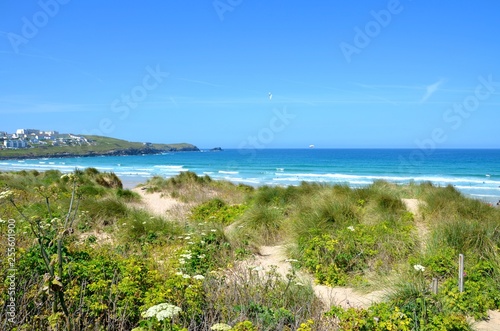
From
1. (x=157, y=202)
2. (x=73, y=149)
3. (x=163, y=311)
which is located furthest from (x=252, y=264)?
(x=73, y=149)

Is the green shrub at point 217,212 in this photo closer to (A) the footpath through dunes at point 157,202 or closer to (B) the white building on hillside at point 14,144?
(A) the footpath through dunes at point 157,202

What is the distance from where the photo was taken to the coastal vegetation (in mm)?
3889

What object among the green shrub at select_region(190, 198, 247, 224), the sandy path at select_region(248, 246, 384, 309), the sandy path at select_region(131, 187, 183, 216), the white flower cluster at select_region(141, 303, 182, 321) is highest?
the white flower cluster at select_region(141, 303, 182, 321)

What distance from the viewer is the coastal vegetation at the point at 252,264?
3889 mm

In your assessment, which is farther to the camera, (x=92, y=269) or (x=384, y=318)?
(x=92, y=269)

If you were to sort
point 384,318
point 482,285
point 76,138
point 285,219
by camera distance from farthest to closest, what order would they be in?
point 76,138, point 285,219, point 482,285, point 384,318

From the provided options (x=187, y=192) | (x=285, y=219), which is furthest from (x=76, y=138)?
(x=285, y=219)

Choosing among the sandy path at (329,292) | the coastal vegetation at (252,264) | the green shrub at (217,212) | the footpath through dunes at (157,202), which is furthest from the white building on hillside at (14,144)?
the sandy path at (329,292)

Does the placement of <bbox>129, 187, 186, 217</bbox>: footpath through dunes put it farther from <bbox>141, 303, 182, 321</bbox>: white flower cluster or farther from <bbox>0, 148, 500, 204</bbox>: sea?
<bbox>141, 303, 182, 321</bbox>: white flower cluster

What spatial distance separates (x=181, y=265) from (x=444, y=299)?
11.9ft

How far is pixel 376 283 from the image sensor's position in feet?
21.7

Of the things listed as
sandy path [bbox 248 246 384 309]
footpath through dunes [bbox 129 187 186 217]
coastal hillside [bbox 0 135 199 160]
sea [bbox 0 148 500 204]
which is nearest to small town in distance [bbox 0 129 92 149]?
coastal hillside [bbox 0 135 199 160]

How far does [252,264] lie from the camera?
7.61 m

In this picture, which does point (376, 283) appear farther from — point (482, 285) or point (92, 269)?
point (92, 269)
